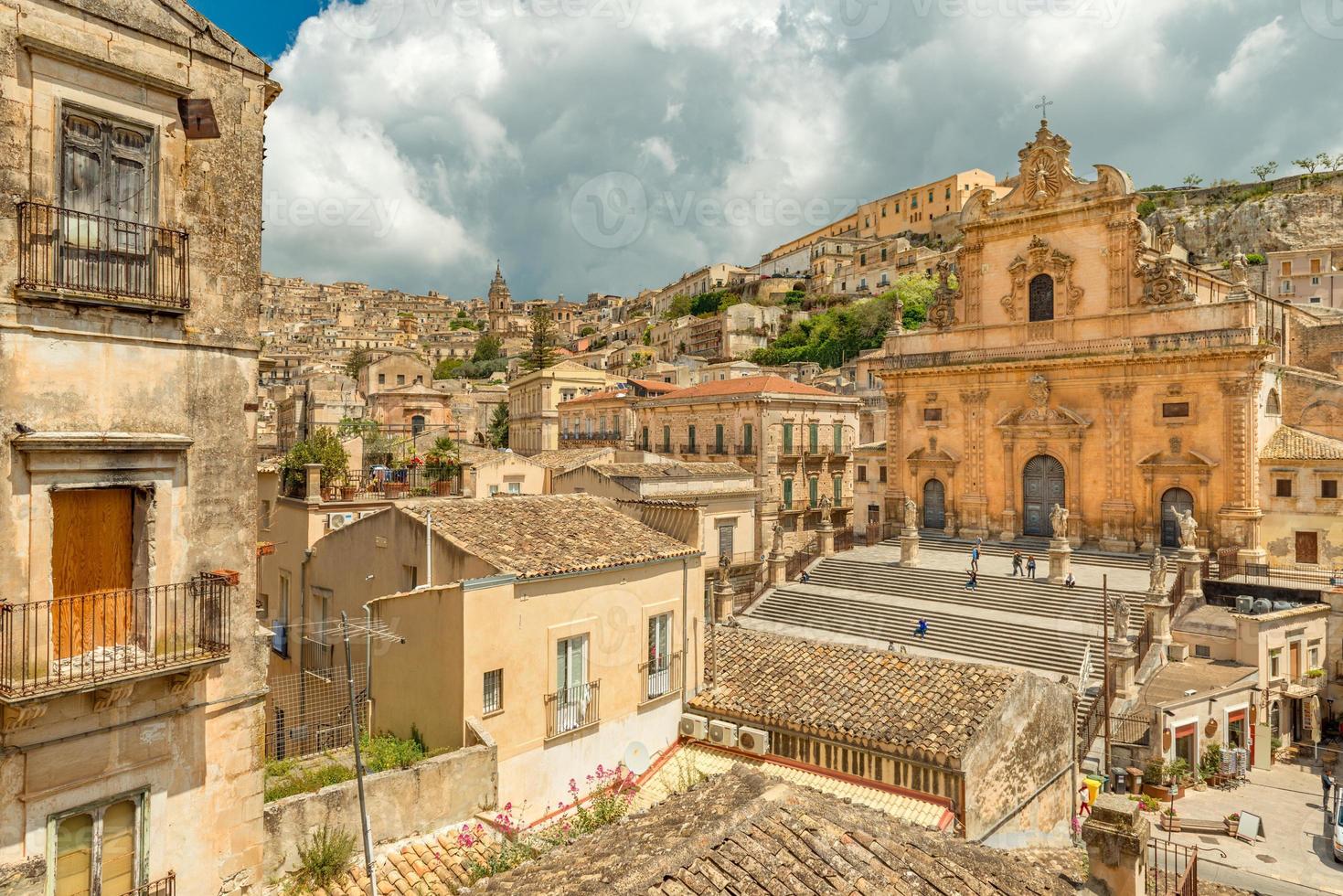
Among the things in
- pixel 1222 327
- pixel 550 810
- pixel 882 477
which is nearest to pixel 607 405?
pixel 882 477

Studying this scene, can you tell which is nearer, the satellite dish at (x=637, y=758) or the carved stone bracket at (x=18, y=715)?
the carved stone bracket at (x=18, y=715)

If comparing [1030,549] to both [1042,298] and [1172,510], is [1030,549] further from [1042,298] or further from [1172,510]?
[1042,298]

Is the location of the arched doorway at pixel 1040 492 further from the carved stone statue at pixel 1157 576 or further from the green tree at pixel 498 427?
the green tree at pixel 498 427

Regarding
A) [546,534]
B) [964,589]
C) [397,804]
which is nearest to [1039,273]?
[964,589]

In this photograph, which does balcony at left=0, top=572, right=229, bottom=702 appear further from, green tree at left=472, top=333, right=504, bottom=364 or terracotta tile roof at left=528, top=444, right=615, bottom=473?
green tree at left=472, top=333, right=504, bottom=364

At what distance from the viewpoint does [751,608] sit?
2827 cm

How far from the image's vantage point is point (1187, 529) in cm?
2541

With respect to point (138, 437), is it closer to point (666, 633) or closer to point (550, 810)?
point (550, 810)

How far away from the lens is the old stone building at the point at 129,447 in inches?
259

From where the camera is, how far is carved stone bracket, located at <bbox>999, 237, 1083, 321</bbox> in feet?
99.7

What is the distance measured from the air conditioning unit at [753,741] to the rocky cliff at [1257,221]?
244 feet

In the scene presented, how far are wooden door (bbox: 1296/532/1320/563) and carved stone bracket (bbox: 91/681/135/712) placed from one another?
31597 mm

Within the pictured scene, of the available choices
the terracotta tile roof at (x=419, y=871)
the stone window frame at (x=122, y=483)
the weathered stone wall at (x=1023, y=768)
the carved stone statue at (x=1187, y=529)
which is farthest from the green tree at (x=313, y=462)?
the carved stone statue at (x=1187, y=529)

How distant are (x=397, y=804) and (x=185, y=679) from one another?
2.94 metres
